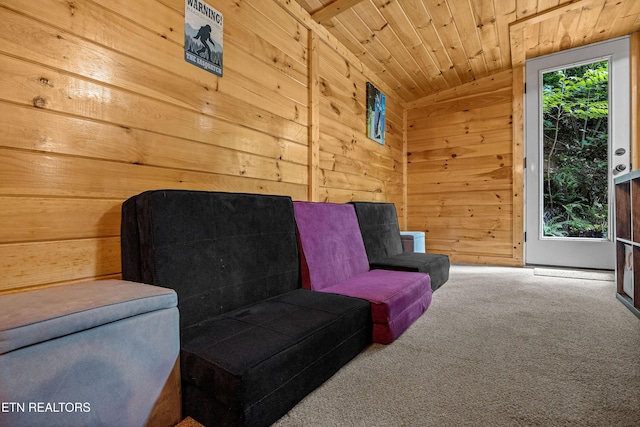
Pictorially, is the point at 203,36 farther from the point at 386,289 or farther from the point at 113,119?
the point at 386,289

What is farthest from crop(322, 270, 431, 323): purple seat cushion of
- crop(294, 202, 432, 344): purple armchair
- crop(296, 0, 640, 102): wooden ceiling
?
crop(296, 0, 640, 102): wooden ceiling

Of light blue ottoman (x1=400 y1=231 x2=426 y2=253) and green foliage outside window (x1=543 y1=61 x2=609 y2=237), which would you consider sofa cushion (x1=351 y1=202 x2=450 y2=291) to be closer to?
light blue ottoman (x1=400 y1=231 x2=426 y2=253)

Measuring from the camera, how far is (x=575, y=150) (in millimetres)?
3590

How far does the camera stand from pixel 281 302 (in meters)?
1.58

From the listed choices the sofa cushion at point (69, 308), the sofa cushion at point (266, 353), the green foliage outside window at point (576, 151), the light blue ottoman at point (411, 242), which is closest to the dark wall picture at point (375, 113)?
the light blue ottoman at point (411, 242)

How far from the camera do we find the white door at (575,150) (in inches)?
134

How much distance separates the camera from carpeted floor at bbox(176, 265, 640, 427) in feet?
3.64

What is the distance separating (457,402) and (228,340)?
0.89 metres

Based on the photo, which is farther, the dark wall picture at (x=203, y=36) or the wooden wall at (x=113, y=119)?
the dark wall picture at (x=203, y=36)

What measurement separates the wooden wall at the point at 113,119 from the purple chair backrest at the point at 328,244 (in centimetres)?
43

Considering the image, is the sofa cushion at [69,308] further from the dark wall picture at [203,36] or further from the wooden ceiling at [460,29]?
the wooden ceiling at [460,29]

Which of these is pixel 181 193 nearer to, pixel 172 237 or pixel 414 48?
pixel 172 237

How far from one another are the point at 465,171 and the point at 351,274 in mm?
2873

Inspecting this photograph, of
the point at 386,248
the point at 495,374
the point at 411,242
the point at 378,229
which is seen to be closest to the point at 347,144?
the point at 378,229
